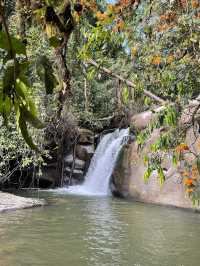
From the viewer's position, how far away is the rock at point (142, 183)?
14.6 metres

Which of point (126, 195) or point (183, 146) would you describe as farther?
point (126, 195)

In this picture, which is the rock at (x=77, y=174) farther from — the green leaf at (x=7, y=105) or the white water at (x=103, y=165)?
the green leaf at (x=7, y=105)

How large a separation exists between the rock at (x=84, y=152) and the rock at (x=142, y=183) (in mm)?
2104

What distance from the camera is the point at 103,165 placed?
1916 cm

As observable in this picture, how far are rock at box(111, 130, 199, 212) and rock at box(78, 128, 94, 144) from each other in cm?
236

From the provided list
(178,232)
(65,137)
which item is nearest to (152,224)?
(178,232)

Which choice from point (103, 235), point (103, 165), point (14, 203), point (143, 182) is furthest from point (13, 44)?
point (103, 165)

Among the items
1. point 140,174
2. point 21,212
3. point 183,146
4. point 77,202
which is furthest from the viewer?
point 140,174

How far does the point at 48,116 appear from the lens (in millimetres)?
15375

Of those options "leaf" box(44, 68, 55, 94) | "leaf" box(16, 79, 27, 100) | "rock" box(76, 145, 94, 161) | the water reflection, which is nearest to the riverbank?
the water reflection

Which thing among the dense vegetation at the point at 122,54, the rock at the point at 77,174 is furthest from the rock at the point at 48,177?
the dense vegetation at the point at 122,54

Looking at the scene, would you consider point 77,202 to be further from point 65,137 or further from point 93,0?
point 93,0

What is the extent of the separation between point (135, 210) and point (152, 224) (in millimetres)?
2454

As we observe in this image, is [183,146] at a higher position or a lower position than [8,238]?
higher
